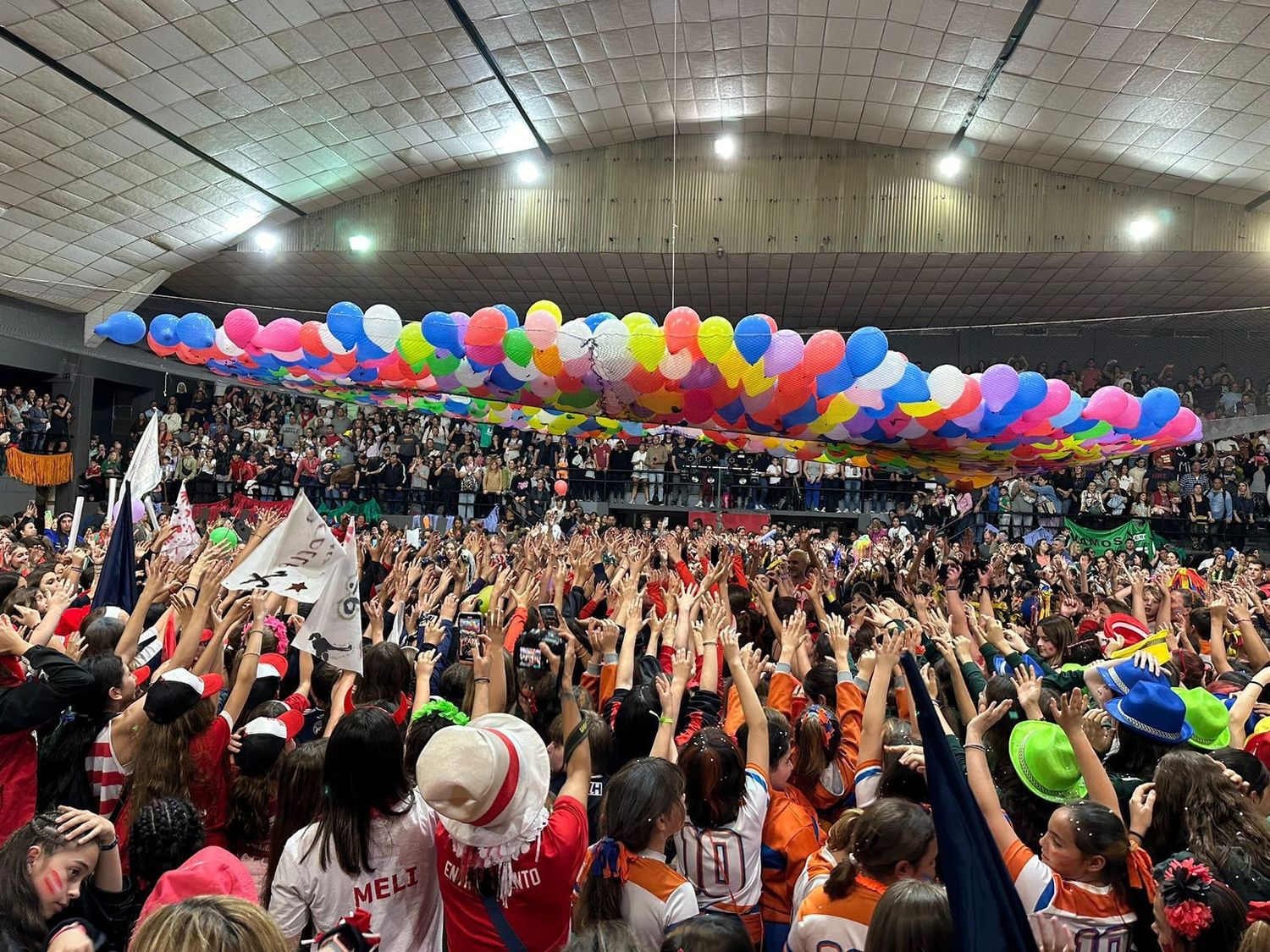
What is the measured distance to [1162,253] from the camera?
42.7ft

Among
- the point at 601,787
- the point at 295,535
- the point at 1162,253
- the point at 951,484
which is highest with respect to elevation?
the point at 1162,253

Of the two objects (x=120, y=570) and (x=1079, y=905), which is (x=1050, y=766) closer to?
(x=1079, y=905)

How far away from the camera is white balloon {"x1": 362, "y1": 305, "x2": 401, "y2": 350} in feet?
20.5

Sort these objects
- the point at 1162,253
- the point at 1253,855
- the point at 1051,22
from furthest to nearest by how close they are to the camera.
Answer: the point at 1162,253, the point at 1051,22, the point at 1253,855

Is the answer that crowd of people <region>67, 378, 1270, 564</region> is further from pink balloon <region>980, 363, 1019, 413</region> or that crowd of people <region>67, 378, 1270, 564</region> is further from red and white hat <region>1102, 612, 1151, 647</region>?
red and white hat <region>1102, 612, 1151, 647</region>

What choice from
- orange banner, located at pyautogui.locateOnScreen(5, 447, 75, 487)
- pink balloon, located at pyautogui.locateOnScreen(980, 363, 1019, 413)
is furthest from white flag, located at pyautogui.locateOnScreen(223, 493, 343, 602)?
orange banner, located at pyautogui.locateOnScreen(5, 447, 75, 487)

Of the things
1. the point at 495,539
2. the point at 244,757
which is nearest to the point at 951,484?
the point at 495,539

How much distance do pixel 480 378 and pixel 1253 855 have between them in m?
5.15

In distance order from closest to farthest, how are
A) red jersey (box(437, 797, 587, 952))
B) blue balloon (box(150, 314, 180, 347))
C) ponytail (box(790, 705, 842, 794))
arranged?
red jersey (box(437, 797, 587, 952)) < ponytail (box(790, 705, 842, 794)) < blue balloon (box(150, 314, 180, 347))

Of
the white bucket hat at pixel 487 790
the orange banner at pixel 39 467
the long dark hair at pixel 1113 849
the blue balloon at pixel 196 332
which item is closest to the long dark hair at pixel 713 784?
the white bucket hat at pixel 487 790

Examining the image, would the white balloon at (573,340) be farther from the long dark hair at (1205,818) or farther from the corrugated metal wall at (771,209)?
the corrugated metal wall at (771,209)

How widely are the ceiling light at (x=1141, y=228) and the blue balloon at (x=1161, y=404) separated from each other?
7402 millimetres

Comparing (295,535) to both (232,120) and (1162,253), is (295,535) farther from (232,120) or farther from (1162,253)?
(1162,253)

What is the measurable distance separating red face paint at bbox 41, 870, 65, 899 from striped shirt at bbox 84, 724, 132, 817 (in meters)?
1.00
